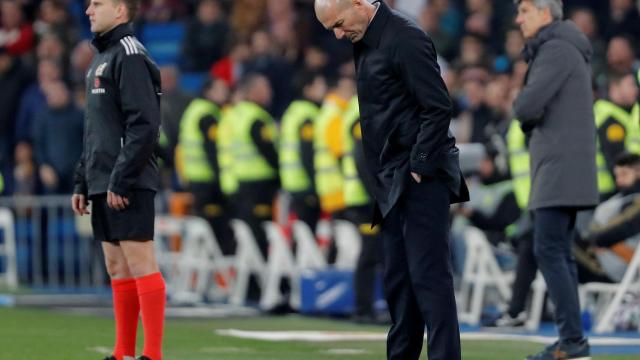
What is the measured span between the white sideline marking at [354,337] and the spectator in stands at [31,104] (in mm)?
8668

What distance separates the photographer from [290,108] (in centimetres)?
1828

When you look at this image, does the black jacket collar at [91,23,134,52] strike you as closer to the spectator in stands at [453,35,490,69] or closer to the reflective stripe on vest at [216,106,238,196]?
the reflective stripe on vest at [216,106,238,196]

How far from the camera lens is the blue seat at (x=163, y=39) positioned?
83.9ft

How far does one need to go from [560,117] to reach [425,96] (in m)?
2.92

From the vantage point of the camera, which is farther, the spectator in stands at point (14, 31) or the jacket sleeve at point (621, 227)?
the spectator in stands at point (14, 31)

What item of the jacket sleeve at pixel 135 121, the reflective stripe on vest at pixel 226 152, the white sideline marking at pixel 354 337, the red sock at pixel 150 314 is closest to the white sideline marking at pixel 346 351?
the white sideline marking at pixel 354 337

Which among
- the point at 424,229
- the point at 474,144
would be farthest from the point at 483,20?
the point at 424,229

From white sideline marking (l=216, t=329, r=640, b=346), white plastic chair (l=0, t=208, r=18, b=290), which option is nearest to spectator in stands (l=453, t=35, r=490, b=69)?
white plastic chair (l=0, t=208, r=18, b=290)

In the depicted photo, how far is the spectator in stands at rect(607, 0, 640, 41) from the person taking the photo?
20.0 metres

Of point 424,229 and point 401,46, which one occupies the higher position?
point 401,46

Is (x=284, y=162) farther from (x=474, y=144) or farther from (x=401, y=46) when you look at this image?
(x=401, y=46)

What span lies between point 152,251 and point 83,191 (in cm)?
64

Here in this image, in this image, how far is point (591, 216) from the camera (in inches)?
610

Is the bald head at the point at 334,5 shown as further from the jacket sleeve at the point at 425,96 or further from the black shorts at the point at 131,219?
the black shorts at the point at 131,219
